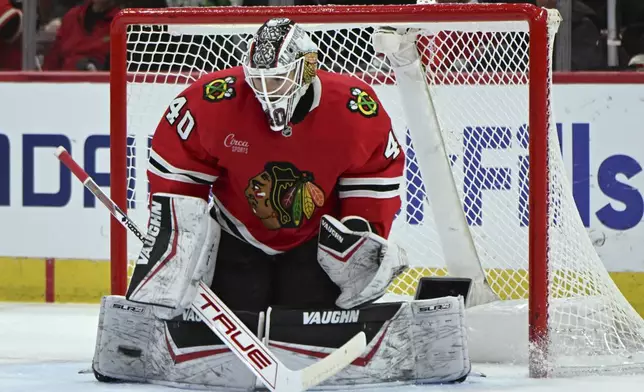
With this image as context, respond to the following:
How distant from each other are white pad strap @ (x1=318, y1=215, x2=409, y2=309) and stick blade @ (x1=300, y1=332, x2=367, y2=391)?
0.12m

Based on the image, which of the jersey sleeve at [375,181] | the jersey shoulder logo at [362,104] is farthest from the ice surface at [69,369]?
the jersey shoulder logo at [362,104]

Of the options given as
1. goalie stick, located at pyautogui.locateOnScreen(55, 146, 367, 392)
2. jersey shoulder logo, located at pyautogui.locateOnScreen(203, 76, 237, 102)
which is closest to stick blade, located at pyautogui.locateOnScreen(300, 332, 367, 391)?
goalie stick, located at pyautogui.locateOnScreen(55, 146, 367, 392)

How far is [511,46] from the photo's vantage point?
3783 mm

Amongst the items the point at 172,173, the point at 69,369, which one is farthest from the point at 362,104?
the point at 69,369

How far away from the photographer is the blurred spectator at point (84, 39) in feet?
16.3

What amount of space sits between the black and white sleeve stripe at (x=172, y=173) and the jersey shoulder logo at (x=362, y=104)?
1.21 feet

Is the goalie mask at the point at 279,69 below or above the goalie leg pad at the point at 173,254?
above

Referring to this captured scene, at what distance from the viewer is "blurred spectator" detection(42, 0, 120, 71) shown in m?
4.97

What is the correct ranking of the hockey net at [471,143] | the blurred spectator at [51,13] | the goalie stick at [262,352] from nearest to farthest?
the goalie stick at [262,352]
the hockey net at [471,143]
the blurred spectator at [51,13]

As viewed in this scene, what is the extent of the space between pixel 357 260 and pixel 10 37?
2.59 m

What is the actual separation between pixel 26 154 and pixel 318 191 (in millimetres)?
2086

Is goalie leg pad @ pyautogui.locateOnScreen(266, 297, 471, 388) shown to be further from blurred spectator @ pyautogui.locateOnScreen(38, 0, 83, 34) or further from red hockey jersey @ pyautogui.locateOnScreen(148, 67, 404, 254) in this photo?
blurred spectator @ pyautogui.locateOnScreen(38, 0, 83, 34)

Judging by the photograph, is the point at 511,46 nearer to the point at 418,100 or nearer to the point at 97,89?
the point at 418,100

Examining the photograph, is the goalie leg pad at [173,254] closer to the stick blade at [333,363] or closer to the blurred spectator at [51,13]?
the stick blade at [333,363]
